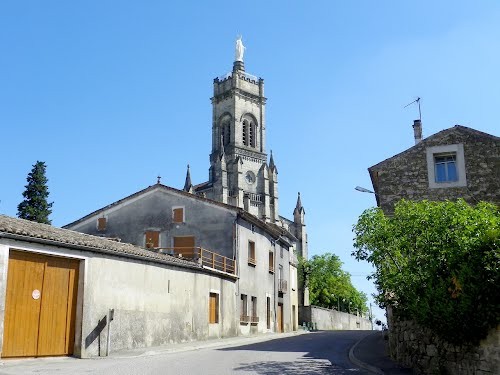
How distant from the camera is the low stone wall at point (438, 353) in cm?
1001

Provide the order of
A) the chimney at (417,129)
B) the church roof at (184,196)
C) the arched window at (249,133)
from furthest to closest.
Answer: the arched window at (249,133) < the church roof at (184,196) < the chimney at (417,129)

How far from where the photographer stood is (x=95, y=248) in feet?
55.4

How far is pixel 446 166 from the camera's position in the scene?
2138cm

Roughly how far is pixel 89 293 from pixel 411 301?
31.2 feet

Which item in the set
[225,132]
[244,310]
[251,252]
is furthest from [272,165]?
[244,310]

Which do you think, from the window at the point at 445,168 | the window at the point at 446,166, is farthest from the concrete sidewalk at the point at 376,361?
the window at the point at 445,168

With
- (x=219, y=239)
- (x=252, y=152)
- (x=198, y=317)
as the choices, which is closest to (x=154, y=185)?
(x=219, y=239)

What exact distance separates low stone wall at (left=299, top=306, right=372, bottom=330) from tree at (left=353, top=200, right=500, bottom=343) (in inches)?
1437

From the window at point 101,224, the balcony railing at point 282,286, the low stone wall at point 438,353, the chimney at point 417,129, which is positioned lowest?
the low stone wall at point 438,353

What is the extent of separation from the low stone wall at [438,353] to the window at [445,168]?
7.52 meters

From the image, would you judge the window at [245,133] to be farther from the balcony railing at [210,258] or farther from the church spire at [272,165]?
the balcony railing at [210,258]

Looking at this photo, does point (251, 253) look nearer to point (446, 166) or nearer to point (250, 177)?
point (446, 166)

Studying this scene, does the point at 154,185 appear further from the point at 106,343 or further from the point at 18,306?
the point at 18,306

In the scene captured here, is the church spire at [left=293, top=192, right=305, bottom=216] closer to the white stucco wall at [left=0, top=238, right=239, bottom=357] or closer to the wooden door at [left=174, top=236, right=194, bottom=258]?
the wooden door at [left=174, top=236, right=194, bottom=258]
